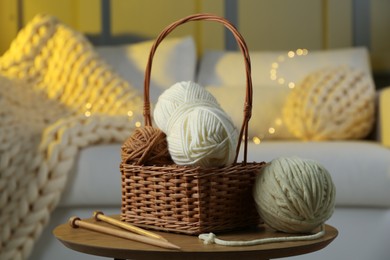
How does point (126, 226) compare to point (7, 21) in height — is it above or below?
below

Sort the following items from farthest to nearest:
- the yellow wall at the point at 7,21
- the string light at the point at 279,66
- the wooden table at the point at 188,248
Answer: the yellow wall at the point at 7,21 → the string light at the point at 279,66 → the wooden table at the point at 188,248

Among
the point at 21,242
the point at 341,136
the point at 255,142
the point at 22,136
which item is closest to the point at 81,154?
the point at 22,136

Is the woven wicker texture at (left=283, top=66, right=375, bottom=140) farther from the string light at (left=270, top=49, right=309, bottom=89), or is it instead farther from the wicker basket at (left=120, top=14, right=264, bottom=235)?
the wicker basket at (left=120, top=14, right=264, bottom=235)

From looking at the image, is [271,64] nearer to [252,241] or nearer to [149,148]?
[149,148]

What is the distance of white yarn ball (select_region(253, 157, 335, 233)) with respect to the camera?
108cm

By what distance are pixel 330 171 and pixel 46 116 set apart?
0.80 meters

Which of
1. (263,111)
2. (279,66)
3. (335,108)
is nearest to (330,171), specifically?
(335,108)

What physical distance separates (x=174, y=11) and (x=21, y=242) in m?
1.36

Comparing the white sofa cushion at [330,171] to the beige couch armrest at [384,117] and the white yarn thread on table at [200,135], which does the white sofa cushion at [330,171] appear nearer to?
the beige couch armrest at [384,117]

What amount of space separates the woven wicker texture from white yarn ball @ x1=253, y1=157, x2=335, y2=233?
0.95 m

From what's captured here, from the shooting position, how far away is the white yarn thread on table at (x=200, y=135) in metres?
1.08

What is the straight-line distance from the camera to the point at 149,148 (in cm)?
115

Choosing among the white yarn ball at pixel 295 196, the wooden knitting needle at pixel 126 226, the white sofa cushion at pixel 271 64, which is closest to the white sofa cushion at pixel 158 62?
the white sofa cushion at pixel 271 64

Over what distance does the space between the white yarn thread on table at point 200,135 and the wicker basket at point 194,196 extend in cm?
2
